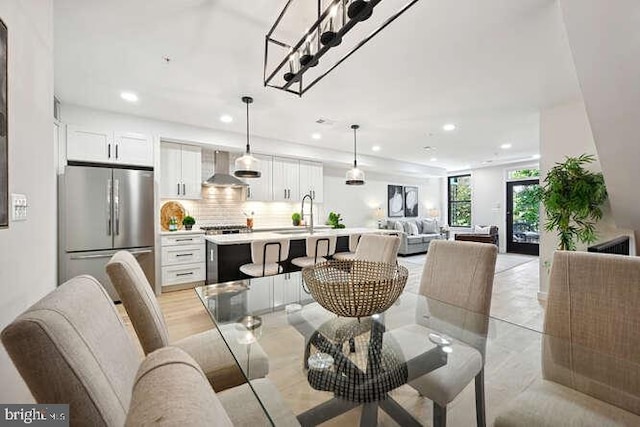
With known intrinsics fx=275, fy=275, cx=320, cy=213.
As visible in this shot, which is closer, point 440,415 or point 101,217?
point 440,415

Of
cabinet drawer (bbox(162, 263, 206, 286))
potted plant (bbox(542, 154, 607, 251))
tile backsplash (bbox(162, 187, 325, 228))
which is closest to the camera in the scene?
potted plant (bbox(542, 154, 607, 251))

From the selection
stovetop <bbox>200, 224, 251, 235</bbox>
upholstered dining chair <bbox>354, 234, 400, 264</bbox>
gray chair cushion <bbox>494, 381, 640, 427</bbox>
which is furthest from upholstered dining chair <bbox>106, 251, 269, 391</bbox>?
stovetop <bbox>200, 224, 251, 235</bbox>

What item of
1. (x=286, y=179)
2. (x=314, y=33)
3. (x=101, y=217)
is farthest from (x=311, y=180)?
(x=314, y=33)

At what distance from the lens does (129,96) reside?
11.2ft

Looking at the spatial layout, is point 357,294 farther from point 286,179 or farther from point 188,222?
point 286,179

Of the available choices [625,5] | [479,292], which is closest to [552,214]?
[625,5]

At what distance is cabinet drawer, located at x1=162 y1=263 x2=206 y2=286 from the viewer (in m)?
4.20

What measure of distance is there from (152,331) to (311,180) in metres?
5.24

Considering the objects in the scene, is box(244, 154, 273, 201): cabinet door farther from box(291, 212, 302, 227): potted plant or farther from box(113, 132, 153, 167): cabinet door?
box(113, 132, 153, 167): cabinet door

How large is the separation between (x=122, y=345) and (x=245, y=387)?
1.67 ft

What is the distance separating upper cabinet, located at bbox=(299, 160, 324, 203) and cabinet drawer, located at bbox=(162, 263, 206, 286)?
8.47ft

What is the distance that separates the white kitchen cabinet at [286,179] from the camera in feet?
18.8

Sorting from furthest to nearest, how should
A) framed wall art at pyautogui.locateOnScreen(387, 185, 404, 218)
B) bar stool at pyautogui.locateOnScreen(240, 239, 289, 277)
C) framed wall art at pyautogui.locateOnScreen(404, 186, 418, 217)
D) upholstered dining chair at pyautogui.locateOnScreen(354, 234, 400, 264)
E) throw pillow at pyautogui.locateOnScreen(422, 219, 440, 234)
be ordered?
framed wall art at pyautogui.locateOnScreen(404, 186, 418, 217), framed wall art at pyautogui.locateOnScreen(387, 185, 404, 218), throw pillow at pyautogui.locateOnScreen(422, 219, 440, 234), bar stool at pyautogui.locateOnScreen(240, 239, 289, 277), upholstered dining chair at pyautogui.locateOnScreen(354, 234, 400, 264)

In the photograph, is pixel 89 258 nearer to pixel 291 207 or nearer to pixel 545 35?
pixel 291 207
